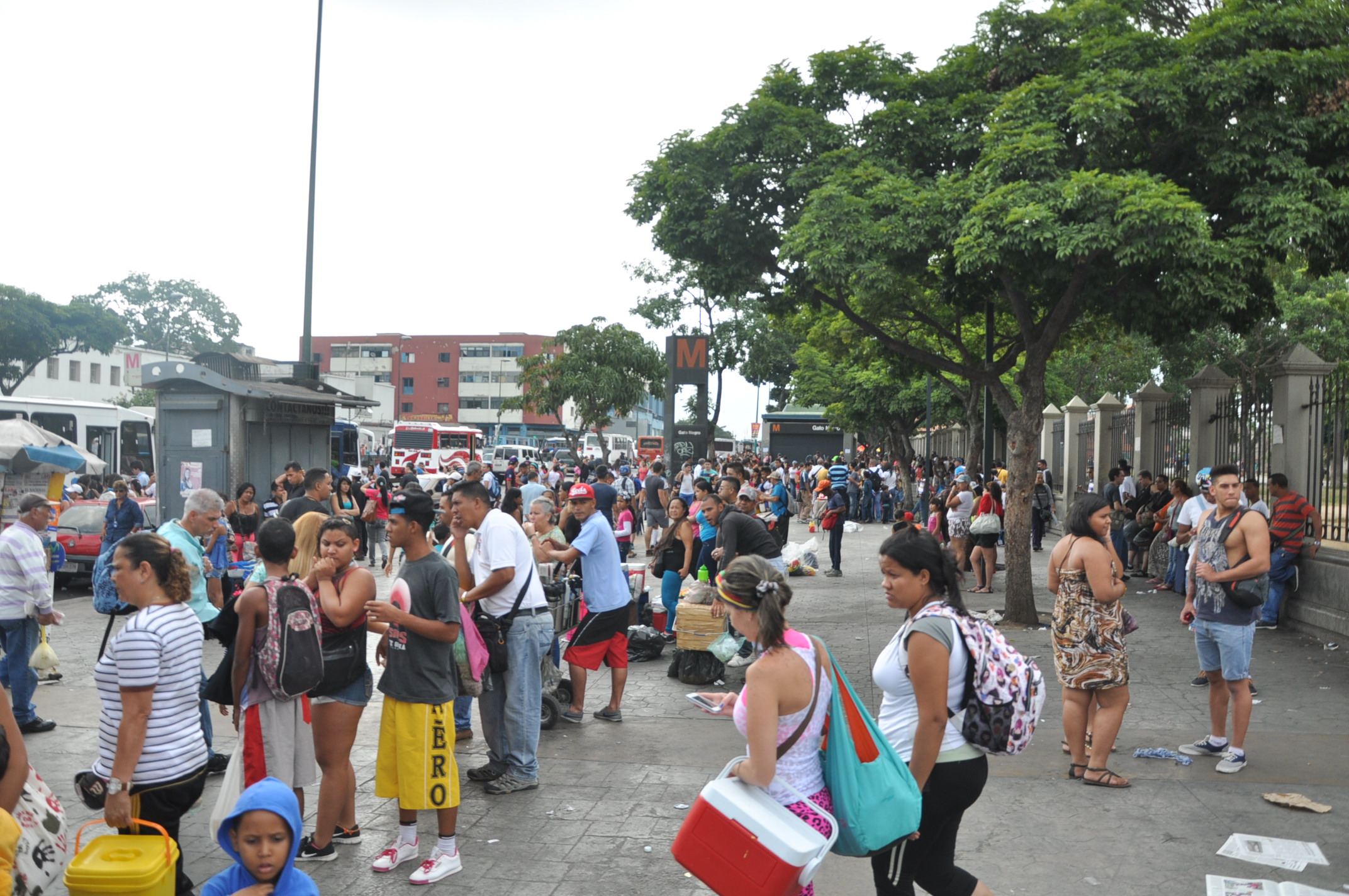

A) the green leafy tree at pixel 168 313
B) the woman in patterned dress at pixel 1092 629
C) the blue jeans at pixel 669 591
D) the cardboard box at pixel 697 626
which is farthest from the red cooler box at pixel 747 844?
the green leafy tree at pixel 168 313

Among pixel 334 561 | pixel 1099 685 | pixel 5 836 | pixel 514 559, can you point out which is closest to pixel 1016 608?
pixel 1099 685

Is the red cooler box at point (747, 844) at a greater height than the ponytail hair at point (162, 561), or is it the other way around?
the ponytail hair at point (162, 561)

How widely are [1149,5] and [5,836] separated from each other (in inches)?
562

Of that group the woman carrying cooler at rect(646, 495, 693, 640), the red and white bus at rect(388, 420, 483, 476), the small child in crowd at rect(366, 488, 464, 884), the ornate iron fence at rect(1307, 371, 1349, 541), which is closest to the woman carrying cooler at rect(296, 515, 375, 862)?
the small child in crowd at rect(366, 488, 464, 884)

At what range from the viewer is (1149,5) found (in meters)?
12.9

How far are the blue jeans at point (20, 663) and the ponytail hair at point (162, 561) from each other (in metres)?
3.95

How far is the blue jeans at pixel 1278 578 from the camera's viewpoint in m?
11.3

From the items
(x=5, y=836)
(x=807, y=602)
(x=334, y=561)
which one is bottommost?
(x=807, y=602)

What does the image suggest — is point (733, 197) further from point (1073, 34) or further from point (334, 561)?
point (334, 561)

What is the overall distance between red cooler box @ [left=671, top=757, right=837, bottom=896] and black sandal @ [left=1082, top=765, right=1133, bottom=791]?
3669 mm

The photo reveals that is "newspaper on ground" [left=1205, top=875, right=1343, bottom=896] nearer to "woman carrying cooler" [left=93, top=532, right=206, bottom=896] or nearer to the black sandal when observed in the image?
the black sandal

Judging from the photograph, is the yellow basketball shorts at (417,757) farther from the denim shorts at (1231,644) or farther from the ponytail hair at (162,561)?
the denim shorts at (1231,644)

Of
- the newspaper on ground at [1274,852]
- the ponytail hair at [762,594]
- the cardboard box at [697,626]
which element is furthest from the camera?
the cardboard box at [697,626]

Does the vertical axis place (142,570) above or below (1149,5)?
below
